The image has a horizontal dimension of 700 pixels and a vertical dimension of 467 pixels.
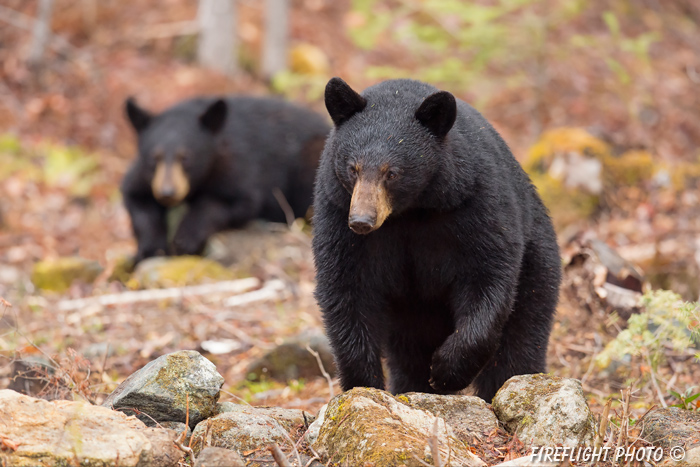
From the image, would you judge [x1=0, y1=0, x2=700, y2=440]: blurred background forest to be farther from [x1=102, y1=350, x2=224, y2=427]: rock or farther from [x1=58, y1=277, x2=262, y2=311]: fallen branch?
[x1=102, y1=350, x2=224, y2=427]: rock

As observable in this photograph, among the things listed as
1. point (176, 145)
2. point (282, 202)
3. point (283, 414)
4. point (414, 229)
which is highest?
point (414, 229)

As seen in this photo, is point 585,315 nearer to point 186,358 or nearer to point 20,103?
point 186,358

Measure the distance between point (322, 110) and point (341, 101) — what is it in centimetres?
1239

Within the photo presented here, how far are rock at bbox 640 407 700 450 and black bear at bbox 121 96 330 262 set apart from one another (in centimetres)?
693

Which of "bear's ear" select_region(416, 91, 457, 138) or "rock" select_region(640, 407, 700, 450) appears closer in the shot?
"rock" select_region(640, 407, 700, 450)

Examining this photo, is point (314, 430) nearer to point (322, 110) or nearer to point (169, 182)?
point (169, 182)

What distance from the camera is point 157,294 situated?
8164 mm

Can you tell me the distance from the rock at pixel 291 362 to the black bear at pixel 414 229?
183 centimetres

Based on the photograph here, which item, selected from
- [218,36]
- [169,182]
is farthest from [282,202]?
[218,36]

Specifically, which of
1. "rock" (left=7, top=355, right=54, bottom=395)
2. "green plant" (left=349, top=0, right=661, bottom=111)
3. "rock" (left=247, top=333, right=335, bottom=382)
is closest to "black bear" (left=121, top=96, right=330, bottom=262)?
"green plant" (left=349, top=0, right=661, bottom=111)

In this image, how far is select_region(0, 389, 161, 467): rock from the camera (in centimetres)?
288

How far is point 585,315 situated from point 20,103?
42.0 ft

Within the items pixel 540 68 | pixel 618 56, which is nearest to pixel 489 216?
pixel 540 68

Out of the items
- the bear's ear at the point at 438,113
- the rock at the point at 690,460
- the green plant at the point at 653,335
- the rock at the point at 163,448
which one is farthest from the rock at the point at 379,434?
the green plant at the point at 653,335
